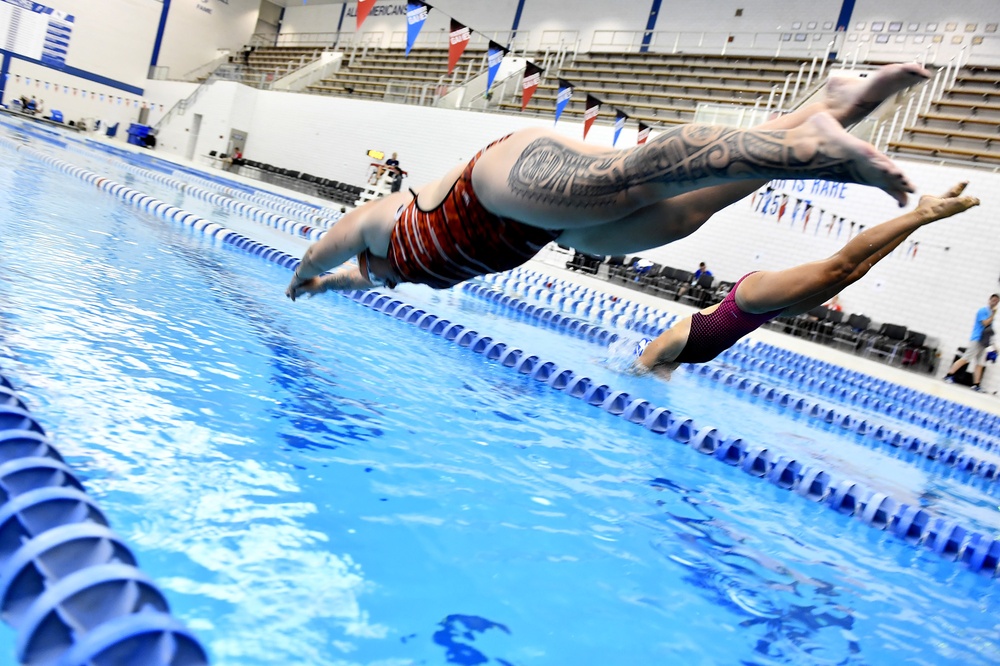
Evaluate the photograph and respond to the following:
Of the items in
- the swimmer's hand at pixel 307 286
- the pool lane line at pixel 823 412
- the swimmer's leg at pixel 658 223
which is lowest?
the pool lane line at pixel 823 412

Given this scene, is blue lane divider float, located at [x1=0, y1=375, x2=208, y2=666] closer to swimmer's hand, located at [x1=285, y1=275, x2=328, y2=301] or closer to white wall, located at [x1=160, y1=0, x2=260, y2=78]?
swimmer's hand, located at [x1=285, y1=275, x2=328, y2=301]

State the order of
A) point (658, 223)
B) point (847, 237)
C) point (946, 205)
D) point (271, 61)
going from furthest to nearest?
1. point (271, 61)
2. point (847, 237)
3. point (946, 205)
4. point (658, 223)

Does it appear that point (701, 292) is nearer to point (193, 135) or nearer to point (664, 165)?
point (664, 165)

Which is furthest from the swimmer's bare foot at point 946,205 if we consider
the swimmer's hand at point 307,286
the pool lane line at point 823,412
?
the pool lane line at point 823,412

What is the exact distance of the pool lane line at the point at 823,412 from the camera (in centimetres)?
565

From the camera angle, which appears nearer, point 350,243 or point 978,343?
point 350,243

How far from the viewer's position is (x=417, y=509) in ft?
7.59

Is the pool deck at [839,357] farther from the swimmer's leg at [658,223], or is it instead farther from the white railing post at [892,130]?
the swimmer's leg at [658,223]

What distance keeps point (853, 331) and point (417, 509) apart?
36.4 feet

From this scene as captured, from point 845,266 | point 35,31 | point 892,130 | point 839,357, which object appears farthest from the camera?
point 35,31

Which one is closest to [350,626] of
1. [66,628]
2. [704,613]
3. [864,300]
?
[66,628]

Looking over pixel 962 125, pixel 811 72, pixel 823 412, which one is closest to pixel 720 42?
pixel 811 72

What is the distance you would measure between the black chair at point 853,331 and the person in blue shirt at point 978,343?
1274mm

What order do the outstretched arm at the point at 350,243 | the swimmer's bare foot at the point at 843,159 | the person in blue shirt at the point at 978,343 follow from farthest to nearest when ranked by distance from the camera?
the person in blue shirt at the point at 978,343 < the outstretched arm at the point at 350,243 < the swimmer's bare foot at the point at 843,159
